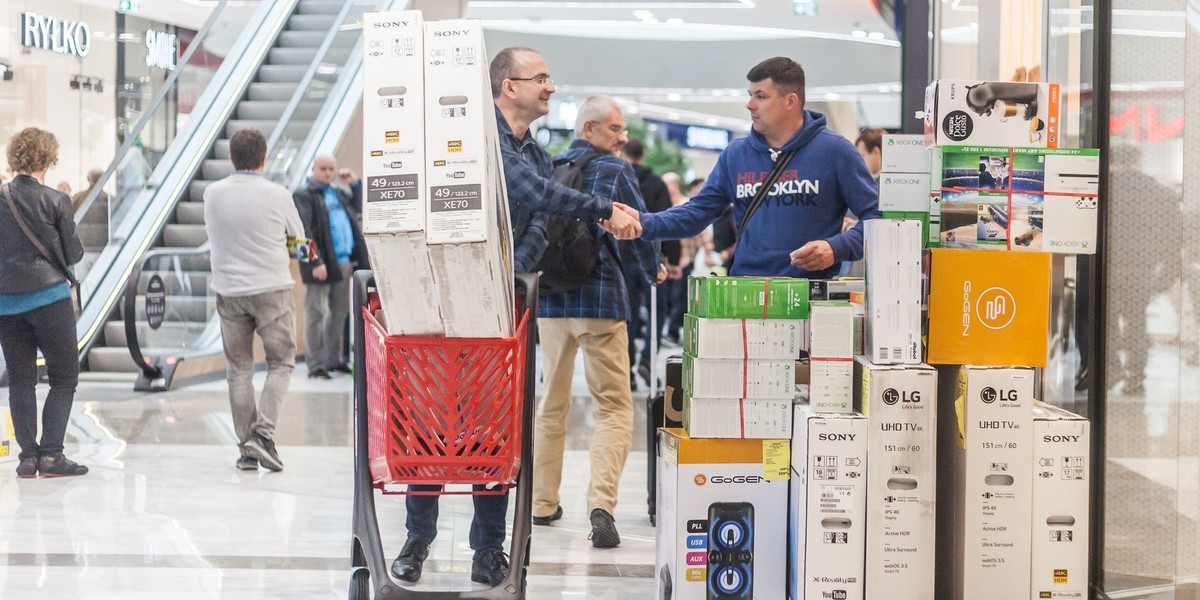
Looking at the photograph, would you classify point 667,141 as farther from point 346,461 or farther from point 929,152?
point 929,152

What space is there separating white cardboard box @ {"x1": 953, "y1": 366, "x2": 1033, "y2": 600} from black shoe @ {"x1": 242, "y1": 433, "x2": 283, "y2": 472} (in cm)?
360

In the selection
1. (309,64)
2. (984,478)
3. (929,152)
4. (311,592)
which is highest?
(309,64)

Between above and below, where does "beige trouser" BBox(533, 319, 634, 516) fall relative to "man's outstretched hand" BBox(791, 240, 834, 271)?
below

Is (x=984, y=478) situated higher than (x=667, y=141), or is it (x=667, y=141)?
(x=667, y=141)

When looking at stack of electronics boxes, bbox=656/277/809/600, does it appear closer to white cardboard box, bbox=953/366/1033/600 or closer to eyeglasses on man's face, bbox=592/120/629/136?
white cardboard box, bbox=953/366/1033/600

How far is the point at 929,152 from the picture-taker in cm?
343

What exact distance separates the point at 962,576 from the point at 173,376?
6.99m

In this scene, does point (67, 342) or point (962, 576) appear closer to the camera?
point (962, 576)

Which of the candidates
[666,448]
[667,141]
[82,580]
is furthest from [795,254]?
[667,141]

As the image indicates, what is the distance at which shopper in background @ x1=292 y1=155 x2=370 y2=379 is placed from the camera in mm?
9617

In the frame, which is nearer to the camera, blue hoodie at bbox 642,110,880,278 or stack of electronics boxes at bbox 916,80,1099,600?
stack of electronics boxes at bbox 916,80,1099,600

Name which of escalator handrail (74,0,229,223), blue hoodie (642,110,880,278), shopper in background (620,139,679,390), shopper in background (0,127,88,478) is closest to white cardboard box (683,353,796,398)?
blue hoodie (642,110,880,278)

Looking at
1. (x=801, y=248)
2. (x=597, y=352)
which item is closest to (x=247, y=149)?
(x=597, y=352)

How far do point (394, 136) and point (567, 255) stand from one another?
1.58 metres
